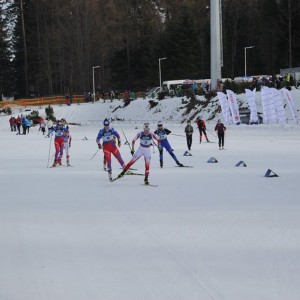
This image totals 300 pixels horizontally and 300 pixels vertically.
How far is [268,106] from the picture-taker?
33594 mm

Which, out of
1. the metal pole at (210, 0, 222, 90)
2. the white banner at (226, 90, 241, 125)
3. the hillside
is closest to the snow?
the white banner at (226, 90, 241, 125)

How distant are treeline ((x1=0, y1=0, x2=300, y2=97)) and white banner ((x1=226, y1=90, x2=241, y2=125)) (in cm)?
3038

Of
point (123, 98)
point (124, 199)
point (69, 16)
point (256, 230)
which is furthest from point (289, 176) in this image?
point (69, 16)

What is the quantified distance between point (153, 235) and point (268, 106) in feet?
90.3

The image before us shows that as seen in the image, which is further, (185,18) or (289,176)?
(185,18)

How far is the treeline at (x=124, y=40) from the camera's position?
66.8m

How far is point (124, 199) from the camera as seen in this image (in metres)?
10.5

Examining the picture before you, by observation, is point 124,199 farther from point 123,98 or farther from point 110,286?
point 123,98

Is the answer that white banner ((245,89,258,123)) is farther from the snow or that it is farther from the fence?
the fence

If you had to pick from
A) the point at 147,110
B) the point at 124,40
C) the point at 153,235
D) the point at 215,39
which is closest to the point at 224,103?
the point at 215,39

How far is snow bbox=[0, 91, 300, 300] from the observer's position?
538 centimetres

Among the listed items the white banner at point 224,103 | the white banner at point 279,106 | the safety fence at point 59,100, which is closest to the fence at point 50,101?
the safety fence at point 59,100

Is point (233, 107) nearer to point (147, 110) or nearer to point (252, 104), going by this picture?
point (252, 104)

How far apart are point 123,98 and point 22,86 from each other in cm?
2634
